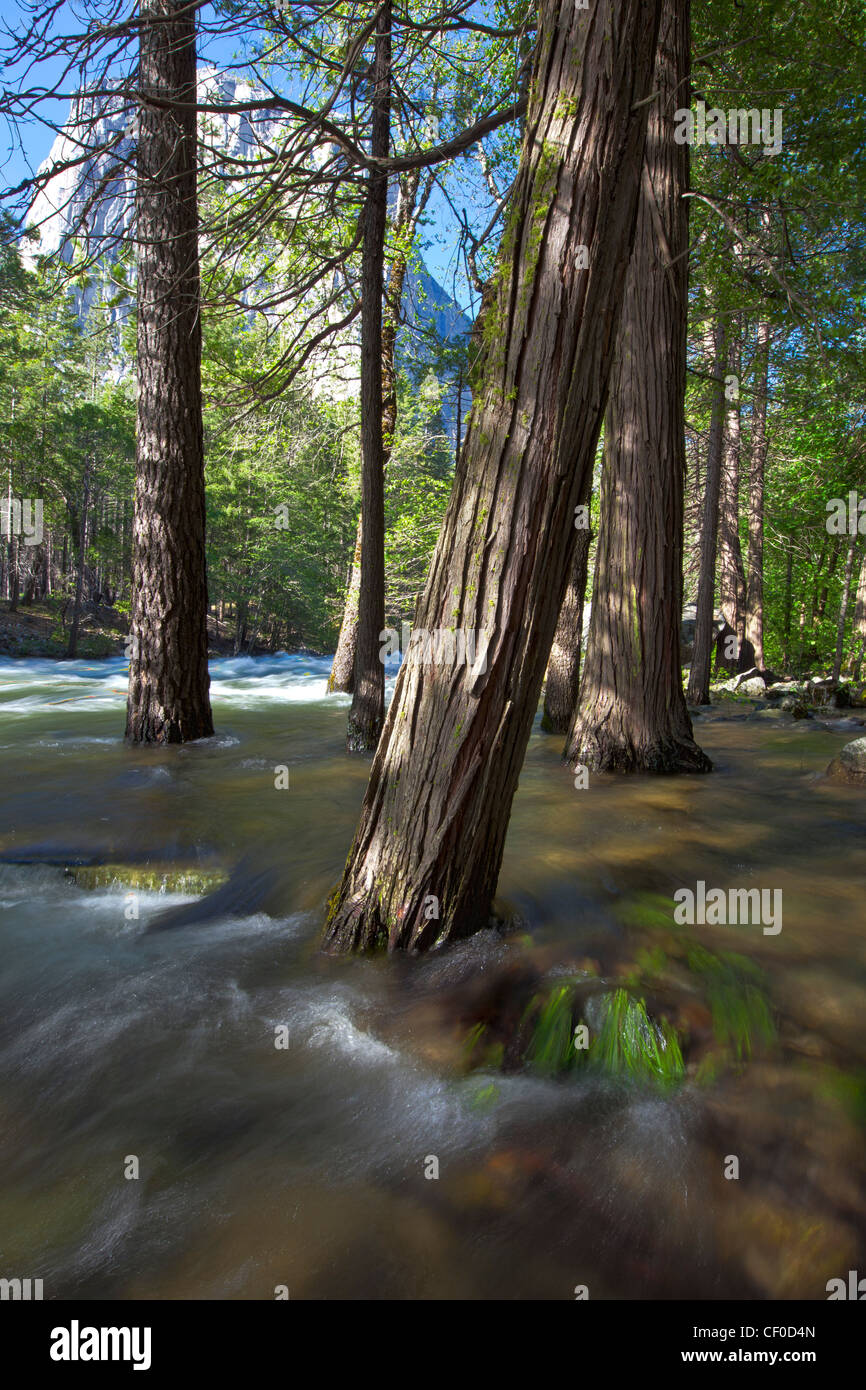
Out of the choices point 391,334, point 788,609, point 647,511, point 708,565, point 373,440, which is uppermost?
point 391,334

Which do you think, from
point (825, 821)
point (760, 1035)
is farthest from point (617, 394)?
point (760, 1035)

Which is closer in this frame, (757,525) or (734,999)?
(734,999)

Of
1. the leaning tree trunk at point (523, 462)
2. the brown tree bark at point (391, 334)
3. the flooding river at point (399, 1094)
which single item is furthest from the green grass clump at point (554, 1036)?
the brown tree bark at point (391, 334)

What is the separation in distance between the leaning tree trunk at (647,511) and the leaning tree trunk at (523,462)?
4.06 m

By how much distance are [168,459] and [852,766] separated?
716cm

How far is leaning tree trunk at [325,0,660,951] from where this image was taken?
2.74m

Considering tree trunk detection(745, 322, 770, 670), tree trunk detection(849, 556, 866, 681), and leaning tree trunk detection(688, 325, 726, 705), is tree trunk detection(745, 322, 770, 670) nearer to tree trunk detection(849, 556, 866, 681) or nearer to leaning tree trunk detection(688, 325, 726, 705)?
tree trunk detection(849, 556, 866, 681)

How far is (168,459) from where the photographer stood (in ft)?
23.3

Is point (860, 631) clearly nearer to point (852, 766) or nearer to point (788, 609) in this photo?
point (788, 609)

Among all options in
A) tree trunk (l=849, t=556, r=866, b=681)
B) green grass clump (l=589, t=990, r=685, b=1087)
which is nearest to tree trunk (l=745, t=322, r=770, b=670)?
tree trunk (l=849, t=556, r=866, b=681)

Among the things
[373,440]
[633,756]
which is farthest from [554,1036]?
[373,440]

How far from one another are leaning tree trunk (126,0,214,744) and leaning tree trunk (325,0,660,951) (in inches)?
188

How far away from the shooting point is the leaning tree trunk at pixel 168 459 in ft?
22.0

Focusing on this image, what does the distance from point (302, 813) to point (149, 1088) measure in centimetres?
303
